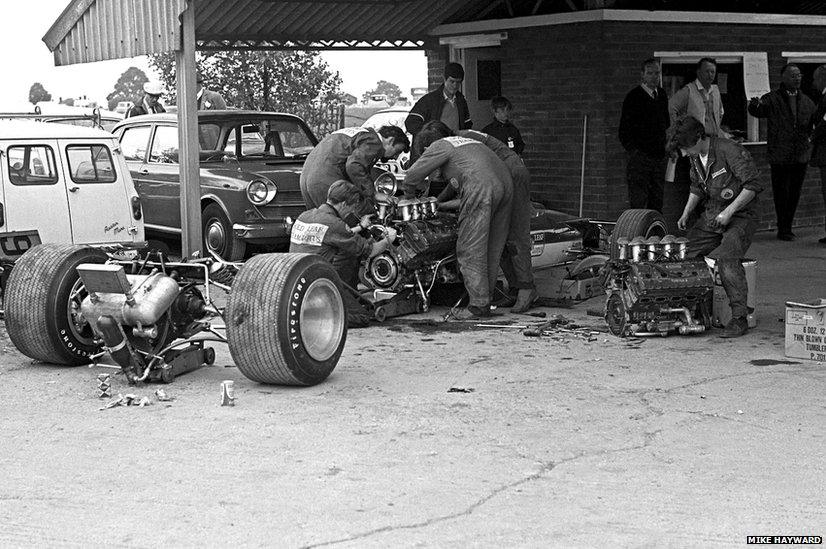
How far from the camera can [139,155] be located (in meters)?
15.3

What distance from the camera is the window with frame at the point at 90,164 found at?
12.0 m

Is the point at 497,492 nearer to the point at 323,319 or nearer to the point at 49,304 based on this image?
the point at 323,319

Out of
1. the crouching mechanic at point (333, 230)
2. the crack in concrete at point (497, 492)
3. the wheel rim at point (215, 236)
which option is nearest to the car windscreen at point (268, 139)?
the wheel rim at point (215, 236)

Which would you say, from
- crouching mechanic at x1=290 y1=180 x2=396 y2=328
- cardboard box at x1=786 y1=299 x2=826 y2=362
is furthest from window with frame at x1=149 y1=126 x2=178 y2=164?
cardboard box at x1=786 y1=299 x2=826 y2=362

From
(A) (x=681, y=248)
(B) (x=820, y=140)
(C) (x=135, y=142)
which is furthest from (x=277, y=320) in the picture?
(B) (x=820, y=140)

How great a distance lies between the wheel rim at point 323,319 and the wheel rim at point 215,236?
234 inches

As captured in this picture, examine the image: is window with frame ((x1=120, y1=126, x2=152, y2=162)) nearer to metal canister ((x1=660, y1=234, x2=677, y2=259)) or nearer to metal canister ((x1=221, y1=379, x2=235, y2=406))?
metal canister ((x1=660, y1=234, x2=677, y2=259))

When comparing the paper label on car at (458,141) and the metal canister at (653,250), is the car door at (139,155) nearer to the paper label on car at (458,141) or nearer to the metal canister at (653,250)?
the paper label on car at (458,141)

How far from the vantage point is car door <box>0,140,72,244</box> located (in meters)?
11.4

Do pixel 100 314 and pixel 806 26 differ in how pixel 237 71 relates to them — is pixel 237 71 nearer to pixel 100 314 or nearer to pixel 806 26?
pixel 806 26

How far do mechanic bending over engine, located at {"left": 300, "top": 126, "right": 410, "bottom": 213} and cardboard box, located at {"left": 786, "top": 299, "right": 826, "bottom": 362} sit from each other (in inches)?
146

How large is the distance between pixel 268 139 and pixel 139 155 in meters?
1.88

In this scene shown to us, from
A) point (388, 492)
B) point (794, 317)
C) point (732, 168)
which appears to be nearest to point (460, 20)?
point (732, 168)

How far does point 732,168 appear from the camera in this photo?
943 centimetres
